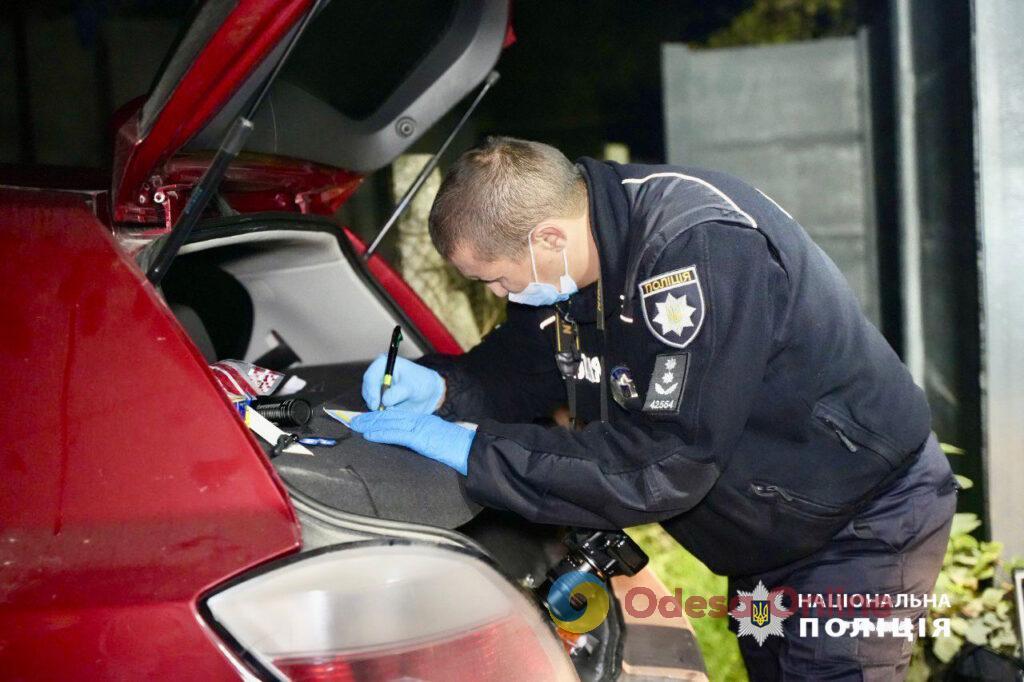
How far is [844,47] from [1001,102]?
156 centimetres

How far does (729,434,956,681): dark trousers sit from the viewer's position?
6.39ft

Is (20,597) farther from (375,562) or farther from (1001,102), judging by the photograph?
(1001,102)

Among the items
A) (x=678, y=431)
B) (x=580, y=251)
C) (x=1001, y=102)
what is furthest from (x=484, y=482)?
(x=1001, y=102)

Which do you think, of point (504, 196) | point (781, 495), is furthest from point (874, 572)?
point (504, 196)

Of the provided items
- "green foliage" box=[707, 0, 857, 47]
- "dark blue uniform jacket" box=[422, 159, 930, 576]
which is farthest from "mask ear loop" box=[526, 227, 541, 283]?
"green foliage" box=[707, 0, 857, 47]

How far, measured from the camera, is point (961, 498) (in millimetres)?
3354

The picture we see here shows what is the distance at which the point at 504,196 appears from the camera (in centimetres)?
186

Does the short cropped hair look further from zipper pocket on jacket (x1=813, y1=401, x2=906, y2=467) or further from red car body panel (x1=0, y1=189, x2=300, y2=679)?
red car body panel (x1=0, y1=189, x2=300, y2=679)

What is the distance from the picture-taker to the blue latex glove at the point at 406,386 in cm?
216

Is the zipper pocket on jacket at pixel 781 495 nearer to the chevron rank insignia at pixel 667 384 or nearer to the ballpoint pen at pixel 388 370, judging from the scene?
the chevron rank insignia at pixel 667 384

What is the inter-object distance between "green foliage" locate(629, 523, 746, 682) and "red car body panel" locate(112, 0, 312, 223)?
1.53 meters

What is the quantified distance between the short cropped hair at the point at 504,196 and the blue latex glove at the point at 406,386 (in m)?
0.40

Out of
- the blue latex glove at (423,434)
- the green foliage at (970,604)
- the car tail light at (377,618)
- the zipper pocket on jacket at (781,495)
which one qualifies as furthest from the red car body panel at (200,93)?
the green foliage at (970,604)

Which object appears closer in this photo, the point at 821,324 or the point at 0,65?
the point at 821,324
